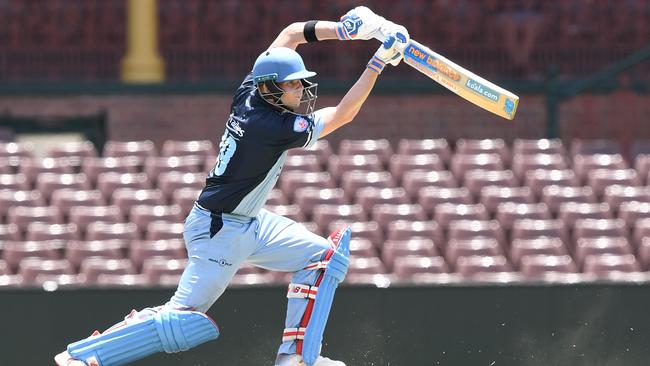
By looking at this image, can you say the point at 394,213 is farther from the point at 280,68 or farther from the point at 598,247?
the point at 280,68

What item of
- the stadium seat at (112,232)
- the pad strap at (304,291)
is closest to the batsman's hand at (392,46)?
the pad strap at (304,291)

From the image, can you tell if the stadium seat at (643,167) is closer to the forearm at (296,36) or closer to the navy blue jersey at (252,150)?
the forearm at (296,36)

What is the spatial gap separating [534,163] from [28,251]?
4020 mm

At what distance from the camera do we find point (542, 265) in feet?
30.8

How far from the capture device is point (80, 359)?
6105 millimetres

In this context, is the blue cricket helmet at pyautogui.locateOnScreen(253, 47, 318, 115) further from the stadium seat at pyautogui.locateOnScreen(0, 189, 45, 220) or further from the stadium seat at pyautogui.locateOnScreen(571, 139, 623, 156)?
the stadium seat at pyautogui.locateOnScreen(571, 139, 623, 156)

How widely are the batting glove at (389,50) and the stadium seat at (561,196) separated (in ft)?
14.8

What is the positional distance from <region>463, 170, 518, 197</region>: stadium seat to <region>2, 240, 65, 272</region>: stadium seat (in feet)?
10.4

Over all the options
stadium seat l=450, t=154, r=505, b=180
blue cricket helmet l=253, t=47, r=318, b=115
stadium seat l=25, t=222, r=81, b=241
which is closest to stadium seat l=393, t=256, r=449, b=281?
stadium seat l=450, t=154, r=505, b=180

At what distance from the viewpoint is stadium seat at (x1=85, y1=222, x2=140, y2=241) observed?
970 centimetres

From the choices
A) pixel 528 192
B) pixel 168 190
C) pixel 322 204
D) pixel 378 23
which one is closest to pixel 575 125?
pixel 528 192

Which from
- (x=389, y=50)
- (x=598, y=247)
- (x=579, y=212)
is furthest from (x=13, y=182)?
(x=389, y=50)

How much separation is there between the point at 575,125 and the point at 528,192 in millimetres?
2008

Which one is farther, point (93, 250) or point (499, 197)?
point (499, 197)
